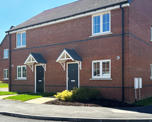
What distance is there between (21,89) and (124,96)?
10286mm

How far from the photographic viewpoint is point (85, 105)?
421 inches

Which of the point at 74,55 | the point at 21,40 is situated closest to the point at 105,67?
the point at 74,55

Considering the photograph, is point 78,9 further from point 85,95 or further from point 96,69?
point 85,95

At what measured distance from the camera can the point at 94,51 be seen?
534 inches

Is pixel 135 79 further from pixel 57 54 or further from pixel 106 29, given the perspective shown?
pixel 57 54

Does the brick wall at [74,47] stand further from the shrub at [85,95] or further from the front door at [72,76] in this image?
the shrub at [85,95]

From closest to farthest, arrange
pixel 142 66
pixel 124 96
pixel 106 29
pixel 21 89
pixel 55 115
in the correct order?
pixel 55 115 < pixel 124 96 < pixel 106 29 < pixel 142 66 < pixel 21 89

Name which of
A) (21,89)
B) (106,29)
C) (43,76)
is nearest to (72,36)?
(106,29)

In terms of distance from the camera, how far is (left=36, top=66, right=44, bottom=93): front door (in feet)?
54.6

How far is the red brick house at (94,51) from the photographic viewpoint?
12.3 m

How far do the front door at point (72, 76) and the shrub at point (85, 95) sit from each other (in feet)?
7.34

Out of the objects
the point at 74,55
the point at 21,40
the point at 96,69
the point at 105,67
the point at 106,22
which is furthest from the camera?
the point at 21,40

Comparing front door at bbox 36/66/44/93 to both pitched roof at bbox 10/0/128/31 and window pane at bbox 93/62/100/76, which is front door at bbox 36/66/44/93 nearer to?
pitched roof at bbox 10/0/128/31

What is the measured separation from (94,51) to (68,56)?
1.93 meters
